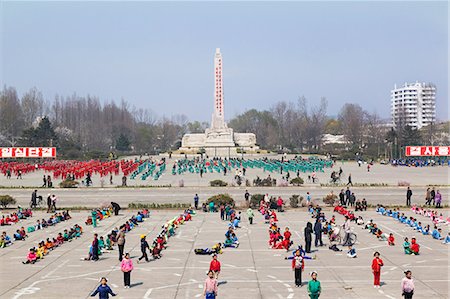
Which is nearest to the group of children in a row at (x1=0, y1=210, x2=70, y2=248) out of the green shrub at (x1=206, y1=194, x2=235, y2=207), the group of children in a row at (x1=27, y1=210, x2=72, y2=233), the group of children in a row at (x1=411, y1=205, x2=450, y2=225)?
the group of children in a row at (x1=27, y1=210, x2=72, y2=233)

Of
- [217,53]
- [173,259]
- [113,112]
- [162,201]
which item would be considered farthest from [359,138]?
[173,259]

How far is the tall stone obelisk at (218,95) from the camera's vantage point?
118 meters

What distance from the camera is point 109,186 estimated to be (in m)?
48.3

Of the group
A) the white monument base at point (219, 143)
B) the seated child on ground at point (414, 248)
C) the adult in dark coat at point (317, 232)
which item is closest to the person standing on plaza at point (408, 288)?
the seated child on ground at point (414, 248)

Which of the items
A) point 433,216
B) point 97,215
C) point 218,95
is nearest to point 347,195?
point 433,216

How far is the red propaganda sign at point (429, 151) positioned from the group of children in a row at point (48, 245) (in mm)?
66084

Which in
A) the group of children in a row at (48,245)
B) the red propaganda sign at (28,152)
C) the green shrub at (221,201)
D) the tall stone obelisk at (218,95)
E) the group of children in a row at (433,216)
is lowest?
the group of children in a row at (48,245)

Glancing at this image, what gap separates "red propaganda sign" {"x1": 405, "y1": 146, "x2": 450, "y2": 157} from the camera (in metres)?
81.9

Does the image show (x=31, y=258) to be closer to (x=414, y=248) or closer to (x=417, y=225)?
(x=414, y=248)

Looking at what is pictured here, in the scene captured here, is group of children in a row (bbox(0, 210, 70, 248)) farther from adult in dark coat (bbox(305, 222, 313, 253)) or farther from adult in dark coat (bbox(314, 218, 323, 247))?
adult in dark coat (bbox(314, 218, 323, 247))

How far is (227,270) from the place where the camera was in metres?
18.5

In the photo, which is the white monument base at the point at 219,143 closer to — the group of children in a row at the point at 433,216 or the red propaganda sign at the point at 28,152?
the red propaganda sign at the point at 28,152

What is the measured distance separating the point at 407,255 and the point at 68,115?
11592 cm

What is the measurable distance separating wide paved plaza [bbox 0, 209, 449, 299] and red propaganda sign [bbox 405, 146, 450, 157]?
5954 cm
